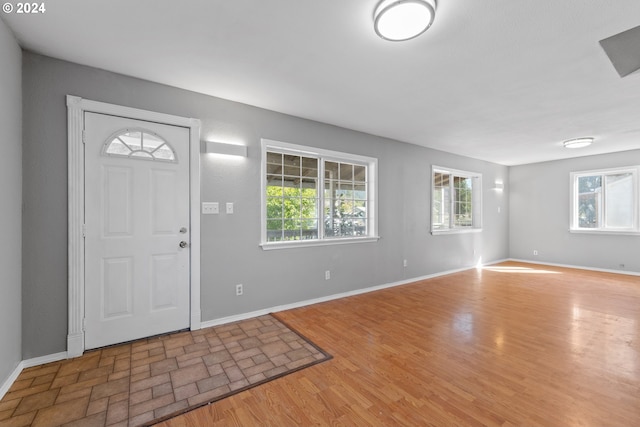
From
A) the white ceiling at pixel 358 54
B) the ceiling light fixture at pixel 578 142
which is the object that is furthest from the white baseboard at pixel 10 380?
the ceiling light fixture at pixel 578 142

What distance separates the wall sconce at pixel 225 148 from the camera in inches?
115

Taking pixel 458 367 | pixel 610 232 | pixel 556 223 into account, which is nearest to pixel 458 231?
pixel 556 223

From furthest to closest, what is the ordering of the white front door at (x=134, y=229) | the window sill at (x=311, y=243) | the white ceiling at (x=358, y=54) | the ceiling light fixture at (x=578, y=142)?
the ceiling light fixture at (x=578, y=142), the window sill at (x=311, y=243), the white front door at (x=134, y=229), the white ceiling at (x=358, y=54)

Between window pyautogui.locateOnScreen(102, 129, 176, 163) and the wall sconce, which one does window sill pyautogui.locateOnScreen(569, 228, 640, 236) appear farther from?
window pyautogui.locateOnScreen(102, 129, 176, 163)

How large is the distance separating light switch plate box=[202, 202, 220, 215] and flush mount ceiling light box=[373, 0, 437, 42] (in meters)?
2.26

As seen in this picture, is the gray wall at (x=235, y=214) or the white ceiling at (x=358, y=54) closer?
the white ceiling at (x=358, y=54)

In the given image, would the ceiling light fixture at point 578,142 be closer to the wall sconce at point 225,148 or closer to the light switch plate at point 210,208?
the wall sconce at point 225,148

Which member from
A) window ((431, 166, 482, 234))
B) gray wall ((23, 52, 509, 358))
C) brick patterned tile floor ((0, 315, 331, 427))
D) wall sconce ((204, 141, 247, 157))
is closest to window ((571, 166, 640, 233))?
window ((431, 166, 482, 234))

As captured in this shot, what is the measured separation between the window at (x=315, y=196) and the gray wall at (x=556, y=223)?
5.02 metres

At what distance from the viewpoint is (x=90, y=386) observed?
6.31 feet

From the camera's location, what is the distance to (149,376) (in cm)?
204

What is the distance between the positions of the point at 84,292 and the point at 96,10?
221cm

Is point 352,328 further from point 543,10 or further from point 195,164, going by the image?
point 543,10

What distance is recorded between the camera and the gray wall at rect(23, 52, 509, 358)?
221 centimetres
